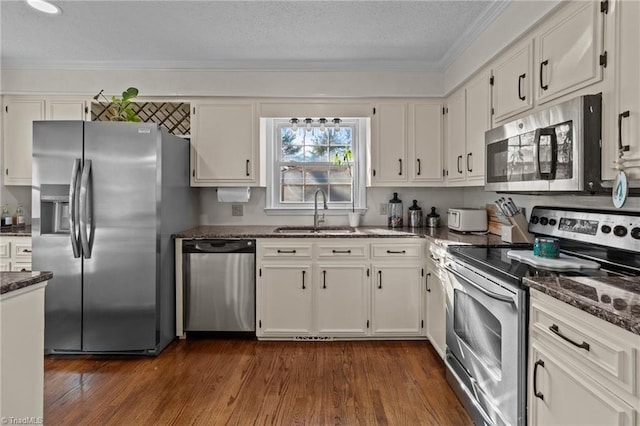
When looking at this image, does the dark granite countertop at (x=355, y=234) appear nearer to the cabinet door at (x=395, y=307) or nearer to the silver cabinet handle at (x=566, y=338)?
the cabinet door at (x=395, y=307)

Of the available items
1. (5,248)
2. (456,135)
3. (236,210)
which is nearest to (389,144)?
(456,135)

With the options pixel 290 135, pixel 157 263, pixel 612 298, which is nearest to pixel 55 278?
pixel 157 263

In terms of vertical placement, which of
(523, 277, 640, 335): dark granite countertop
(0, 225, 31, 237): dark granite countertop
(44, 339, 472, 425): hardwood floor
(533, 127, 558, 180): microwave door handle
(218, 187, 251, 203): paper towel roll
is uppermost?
(533, 127, 558, 180): microwave door handle

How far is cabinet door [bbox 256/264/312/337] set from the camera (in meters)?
3.17

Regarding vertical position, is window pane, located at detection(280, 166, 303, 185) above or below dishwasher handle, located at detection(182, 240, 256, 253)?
above

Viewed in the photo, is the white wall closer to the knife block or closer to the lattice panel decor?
the lattice panel decor

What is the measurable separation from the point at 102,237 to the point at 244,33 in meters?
1.88

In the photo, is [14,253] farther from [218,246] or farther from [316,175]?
[316,175]

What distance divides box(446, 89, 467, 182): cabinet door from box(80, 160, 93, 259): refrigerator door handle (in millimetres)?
2900

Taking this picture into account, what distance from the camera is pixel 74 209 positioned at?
274 cm

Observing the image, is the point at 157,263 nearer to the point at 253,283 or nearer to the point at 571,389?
the point at 253,283

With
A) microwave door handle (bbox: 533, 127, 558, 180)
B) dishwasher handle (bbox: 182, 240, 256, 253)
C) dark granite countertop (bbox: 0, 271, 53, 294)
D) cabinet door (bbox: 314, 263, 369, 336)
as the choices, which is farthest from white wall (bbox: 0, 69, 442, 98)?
dark granite countertop (bbox: 0, 271, 53, 294)

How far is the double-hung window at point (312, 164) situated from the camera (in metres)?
3.87

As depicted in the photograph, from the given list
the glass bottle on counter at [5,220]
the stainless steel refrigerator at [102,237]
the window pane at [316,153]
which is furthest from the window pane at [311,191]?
the glass bottle on counter at [5,220]
